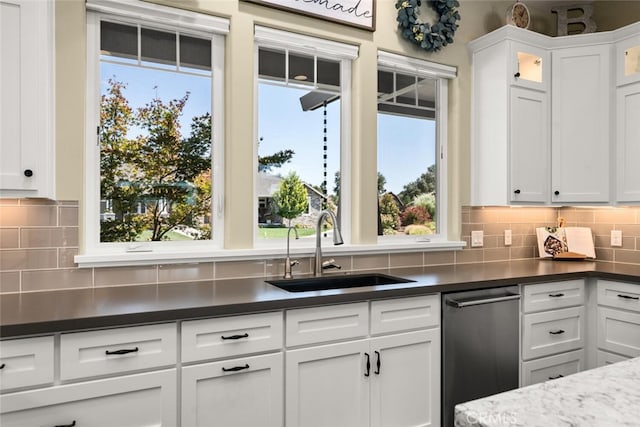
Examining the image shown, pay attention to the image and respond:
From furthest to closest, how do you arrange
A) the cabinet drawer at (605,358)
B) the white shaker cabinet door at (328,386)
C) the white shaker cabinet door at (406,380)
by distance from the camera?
the cabinet drawer at (605,358) → the white shaker cabinet door at (406,380) → the white shaker cabinet door at (328,386)

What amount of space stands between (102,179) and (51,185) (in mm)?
398

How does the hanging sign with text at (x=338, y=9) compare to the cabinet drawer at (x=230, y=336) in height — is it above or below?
above

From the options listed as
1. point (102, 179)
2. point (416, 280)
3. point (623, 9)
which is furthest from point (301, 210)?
point (623, 9)

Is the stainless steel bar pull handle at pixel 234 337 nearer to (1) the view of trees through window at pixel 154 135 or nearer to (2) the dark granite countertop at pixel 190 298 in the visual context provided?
(2) the dark granite countertop at pixel 190 298

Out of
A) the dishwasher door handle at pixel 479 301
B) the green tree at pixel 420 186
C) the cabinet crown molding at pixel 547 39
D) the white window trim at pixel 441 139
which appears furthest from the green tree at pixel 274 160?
the cabinet crown molding at pixel 547 39

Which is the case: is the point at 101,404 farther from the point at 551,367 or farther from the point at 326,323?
the point at 551,367

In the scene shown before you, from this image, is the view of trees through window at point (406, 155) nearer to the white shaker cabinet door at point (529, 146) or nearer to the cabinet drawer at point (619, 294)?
the white shaker cabinet door at point (529, 146)

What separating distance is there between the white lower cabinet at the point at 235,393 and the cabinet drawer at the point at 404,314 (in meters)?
0.52

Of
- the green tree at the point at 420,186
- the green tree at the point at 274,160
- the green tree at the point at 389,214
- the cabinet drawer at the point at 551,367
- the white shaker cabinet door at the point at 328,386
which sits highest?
the green tree at the point at 274,160

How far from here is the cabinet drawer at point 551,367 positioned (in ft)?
8.69

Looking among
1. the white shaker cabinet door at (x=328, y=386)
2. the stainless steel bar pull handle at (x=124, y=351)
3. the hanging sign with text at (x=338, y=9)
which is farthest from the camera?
the hanging sign with text at (x=338, y=9)

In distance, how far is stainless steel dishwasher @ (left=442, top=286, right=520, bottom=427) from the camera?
234 centimetres

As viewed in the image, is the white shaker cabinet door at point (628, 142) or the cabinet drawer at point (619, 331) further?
the white shaker cabinet door at point (628, 142)

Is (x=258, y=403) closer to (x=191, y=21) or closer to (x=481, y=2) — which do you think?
(x=191, y=21)
